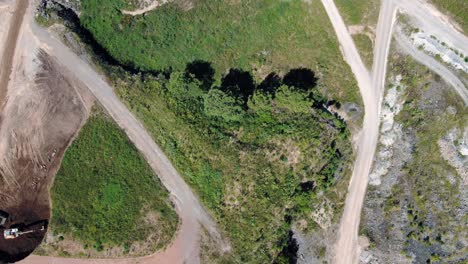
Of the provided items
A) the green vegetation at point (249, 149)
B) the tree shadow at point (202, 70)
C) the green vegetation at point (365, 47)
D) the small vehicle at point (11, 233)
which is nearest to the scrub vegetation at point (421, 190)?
the green vegetation at point (365, 47)

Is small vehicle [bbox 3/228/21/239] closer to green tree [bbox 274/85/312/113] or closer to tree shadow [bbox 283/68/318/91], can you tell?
green tree [bbox 274/85/312/113]

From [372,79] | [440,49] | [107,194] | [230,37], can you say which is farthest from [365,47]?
[107,194]

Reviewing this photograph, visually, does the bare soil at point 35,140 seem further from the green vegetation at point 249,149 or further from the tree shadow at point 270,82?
the tree shadow at point 270,82

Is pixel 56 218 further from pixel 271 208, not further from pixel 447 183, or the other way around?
pixel 447 183

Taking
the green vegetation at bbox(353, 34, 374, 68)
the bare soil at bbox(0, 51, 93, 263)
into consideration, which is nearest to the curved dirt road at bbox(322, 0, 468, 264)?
the green vegetation at bbox(353, 34, 374, 68)

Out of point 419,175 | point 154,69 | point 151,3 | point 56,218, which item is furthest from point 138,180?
point 419,175
